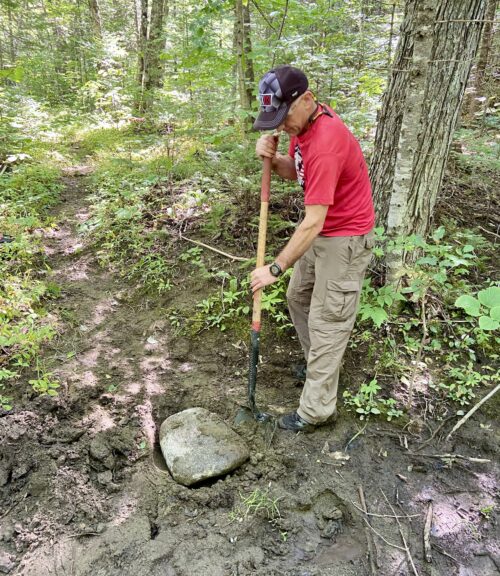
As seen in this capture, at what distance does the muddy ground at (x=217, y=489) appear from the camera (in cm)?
246

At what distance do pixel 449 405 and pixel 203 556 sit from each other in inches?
92.4

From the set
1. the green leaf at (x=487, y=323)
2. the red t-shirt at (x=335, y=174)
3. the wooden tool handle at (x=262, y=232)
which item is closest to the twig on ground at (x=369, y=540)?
the wooden tool handle at (x=262, y=232)

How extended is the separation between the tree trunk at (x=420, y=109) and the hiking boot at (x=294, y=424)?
176 cm

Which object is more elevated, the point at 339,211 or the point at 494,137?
the point at 494,137

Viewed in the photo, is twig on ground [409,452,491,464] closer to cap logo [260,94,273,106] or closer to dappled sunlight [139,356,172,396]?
dappled sunlight [139,356,172,396]

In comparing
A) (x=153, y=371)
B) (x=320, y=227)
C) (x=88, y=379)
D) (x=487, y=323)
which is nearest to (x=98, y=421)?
(x=88, y=379)

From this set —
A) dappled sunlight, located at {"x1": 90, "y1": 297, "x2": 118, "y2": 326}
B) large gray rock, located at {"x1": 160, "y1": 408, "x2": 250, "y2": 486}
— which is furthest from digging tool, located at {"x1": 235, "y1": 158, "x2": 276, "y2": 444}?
dappled sunlight, located at {"x1": 90, "y1": 297, "x2": 118, "y2": 326}

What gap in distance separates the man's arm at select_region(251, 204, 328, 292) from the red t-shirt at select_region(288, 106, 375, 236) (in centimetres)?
7

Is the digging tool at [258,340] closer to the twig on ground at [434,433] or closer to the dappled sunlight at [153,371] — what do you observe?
the dappled sunlight at [153,371]

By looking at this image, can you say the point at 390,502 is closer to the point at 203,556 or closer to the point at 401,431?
the point at 401,431

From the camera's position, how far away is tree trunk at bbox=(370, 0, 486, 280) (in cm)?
338

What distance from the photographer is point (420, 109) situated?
355 centimetres

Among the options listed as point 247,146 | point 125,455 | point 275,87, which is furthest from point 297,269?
point 247,146

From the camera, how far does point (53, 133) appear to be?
10.1 meters
